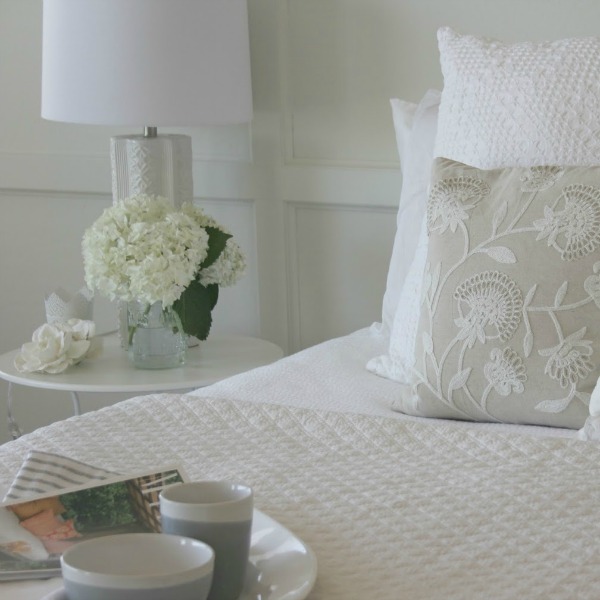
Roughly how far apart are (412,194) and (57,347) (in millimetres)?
718

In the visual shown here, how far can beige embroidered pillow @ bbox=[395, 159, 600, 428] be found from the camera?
1407 millimetres

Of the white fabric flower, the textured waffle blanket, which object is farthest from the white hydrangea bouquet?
the textured waffle blanket

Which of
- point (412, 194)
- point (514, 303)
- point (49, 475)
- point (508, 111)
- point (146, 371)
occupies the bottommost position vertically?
point (146, 371)

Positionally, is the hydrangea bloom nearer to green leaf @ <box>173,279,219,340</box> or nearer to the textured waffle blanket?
green leaf @ <box>173,279,219,340</box>

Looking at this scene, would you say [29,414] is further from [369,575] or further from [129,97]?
[369,575]

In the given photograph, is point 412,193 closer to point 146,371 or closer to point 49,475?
point 146,371

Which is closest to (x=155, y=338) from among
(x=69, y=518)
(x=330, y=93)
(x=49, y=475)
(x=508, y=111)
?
(x=330, y=93)

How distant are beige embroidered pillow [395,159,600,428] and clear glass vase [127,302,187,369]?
2.27 feet

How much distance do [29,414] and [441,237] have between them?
5.51 feet

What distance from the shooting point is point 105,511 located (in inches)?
37.8

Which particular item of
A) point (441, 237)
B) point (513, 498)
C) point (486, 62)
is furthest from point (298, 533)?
point (486, 62)

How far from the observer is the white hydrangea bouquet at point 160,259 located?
77.5 inches

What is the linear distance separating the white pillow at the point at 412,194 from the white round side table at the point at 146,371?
1.11 ft

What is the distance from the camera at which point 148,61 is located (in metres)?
2.10
